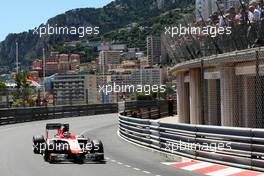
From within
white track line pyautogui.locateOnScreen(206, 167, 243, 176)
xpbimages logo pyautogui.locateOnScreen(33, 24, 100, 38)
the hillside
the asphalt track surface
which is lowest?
the asphalt track surface

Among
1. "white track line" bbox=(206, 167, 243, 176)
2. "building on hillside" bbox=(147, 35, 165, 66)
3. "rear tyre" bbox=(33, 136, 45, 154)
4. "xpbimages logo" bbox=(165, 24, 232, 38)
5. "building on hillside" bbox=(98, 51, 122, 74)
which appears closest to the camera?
"white track line" bbox=(206, 167, 243, 176)

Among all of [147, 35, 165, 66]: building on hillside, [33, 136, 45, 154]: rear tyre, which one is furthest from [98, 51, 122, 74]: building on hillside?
[33, 136, 45, 154]: rear tyre

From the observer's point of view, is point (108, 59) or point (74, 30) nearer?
point (74, 30)

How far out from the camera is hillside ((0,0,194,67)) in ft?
359

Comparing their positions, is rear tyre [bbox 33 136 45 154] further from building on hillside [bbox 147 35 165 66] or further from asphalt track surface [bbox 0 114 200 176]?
building on hillside [bbox 147 35 165 66]

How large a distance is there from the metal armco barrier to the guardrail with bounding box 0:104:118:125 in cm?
2097

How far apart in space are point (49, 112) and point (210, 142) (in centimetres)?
3191

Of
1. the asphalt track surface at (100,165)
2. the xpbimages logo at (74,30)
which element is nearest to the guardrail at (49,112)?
the xpbimages logo at (74,30)

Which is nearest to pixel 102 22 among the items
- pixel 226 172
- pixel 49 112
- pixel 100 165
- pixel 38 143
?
pixel 49 112

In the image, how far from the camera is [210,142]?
16.0 m

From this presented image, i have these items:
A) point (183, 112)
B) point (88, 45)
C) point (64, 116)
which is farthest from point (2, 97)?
point (88, 45)

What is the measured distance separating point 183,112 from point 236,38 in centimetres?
1277

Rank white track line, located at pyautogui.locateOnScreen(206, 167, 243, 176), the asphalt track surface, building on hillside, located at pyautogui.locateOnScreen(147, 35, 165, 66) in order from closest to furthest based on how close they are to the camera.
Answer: white track line, located at pyautogui.locateOnScreen(206, 167, 243, 176), the asphalt track surface, building on hillside, located at pyautogui.locateOnScreen(147, 35, 165, 66)

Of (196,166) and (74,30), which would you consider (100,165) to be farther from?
(74,30)
